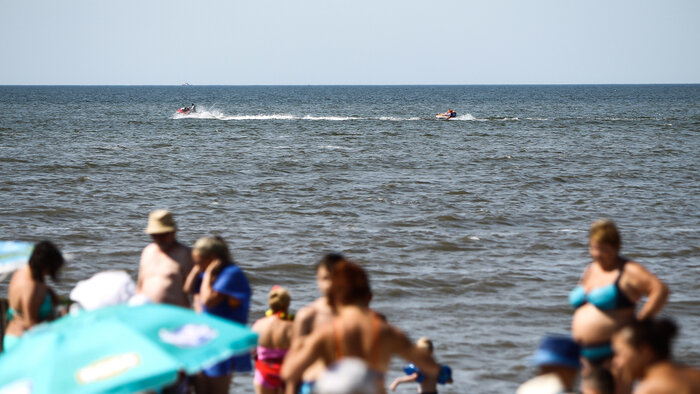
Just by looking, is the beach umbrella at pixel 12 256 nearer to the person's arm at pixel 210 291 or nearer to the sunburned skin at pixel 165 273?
the sunburned skin at pixel 165 273

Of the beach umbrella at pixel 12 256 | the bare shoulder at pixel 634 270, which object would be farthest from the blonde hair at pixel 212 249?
the bare shoulder at pixel 634 270

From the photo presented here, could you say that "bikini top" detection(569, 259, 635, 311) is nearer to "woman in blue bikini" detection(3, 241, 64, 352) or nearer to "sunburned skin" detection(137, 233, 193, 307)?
"sunburned skin" detection(137, 233, 193, 307)

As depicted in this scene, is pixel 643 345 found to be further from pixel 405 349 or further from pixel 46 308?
pixel 46 308

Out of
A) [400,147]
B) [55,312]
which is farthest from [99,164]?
[55,312]

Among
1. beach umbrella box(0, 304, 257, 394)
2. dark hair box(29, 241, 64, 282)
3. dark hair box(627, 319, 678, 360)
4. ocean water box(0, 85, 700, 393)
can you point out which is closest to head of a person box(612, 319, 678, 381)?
dark hair box(627, 319, 678, 360)

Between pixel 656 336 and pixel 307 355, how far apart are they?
5.71ft

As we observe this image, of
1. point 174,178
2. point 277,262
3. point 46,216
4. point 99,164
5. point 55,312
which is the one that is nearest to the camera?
point 55,312

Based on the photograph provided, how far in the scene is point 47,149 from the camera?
38.0 meters

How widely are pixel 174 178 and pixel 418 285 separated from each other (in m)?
16.8

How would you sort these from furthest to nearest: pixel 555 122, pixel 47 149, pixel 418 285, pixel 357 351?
Answer: pixel 555 122, pixel 47 149, pixel 418 285, pixel 357 351

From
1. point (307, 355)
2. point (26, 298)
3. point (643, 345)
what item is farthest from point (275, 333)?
point (643, 345)

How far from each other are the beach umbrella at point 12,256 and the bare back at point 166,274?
3.06ft

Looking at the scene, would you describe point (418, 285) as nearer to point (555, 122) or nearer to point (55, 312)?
point (55, 312)

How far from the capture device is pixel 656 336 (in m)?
3.73
